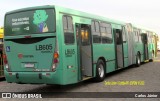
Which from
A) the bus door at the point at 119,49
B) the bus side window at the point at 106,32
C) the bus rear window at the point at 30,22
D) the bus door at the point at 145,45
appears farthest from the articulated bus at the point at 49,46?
the bus door at the point at 145,45

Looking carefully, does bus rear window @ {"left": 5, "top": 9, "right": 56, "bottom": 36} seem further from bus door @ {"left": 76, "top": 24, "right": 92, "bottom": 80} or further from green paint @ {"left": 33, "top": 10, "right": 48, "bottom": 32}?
bus door @ {"left": 76, "top": 24, "right": 92, "bottom": 80}

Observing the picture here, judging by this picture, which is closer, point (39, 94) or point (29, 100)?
point (29, 100)

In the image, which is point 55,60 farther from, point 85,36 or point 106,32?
point 106,32

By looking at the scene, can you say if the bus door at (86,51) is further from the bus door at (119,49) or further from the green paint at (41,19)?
the bus door at (119,49)

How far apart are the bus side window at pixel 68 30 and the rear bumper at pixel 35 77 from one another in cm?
122

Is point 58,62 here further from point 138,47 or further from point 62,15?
point 138,47

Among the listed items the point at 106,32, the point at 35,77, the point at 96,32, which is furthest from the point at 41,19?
the point at 106,32

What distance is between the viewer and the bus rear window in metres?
9.64

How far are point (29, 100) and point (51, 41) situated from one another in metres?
1.93

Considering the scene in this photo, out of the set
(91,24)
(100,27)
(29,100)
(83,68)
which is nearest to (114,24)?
(100,27)

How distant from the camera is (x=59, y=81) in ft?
31.0

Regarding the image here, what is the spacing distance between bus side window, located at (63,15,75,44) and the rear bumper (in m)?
1.22

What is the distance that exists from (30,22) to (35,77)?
1809 millimetres

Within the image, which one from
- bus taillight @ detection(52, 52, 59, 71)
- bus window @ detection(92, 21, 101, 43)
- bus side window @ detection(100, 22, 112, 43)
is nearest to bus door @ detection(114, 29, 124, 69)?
bus side window @ detection(100, 22, 112, 43)
